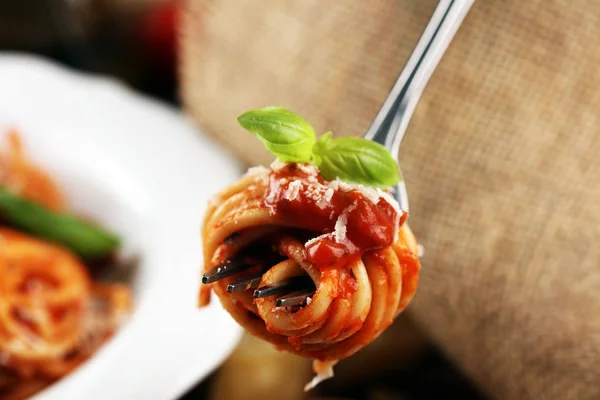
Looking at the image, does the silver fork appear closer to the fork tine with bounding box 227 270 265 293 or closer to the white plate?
the fork tine with bounding box 227 270 265 293

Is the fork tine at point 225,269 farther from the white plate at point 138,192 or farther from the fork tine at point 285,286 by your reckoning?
the white plate at point 138,192

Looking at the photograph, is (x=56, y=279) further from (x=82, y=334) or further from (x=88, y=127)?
(x=88, y=127)

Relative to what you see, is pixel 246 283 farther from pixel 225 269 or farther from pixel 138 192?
pixel 138 192

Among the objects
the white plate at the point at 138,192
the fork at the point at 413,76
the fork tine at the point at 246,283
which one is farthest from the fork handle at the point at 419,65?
the white plate at the point at 138,192

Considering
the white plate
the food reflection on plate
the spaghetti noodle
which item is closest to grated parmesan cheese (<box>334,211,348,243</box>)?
the spaghetti noodle

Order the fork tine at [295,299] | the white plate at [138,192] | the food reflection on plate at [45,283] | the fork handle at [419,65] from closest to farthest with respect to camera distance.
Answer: the fork tine at [295,299]
the fork handle at [419,65]
the white plate at [138,192]
the food reflection on plate at [45,283]

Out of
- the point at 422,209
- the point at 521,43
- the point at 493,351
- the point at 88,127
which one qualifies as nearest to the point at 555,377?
the point at 493,351

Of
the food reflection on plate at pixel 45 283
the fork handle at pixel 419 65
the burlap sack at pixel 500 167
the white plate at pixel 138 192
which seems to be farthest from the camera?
the food reflection on plate at pixel 45 283

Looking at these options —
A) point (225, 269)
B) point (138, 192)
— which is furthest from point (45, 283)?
point (225, 269)

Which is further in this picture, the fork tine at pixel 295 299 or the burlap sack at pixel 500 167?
the burlap sack at pixel 500 167
